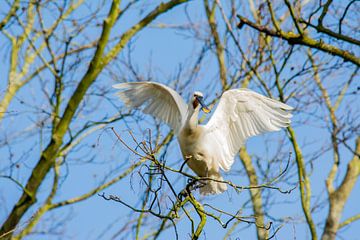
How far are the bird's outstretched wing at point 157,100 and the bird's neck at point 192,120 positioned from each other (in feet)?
0.79

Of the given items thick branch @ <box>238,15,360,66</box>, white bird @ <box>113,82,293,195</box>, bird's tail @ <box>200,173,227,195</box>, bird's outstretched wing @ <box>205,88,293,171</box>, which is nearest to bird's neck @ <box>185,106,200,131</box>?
white bird @ <box>113,82,293,195</box>

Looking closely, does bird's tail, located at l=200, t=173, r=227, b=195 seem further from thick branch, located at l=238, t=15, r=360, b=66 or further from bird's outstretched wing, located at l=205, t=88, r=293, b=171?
thick branch, located at l=238, t=15, r=360, b=66

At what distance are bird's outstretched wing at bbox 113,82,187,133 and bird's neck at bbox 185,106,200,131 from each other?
241 mm

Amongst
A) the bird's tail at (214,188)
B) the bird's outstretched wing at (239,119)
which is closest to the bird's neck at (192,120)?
the bird's outstretched wing at (239,119)

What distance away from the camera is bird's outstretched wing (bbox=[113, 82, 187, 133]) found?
6367mm

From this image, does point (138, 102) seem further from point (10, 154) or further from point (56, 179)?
point (56, 179)

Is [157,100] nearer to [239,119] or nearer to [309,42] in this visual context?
[239,119]

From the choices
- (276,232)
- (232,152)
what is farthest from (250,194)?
(276,232)

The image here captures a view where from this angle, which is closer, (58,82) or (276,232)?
(276,232)

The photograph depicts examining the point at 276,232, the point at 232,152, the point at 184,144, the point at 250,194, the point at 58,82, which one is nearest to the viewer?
the point at 276,232

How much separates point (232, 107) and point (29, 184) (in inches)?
225

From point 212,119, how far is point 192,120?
0.34 meters

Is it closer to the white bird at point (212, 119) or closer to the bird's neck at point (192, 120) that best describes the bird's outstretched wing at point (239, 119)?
the white bird at point (212, 119)

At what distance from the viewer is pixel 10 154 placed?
32.3ft
